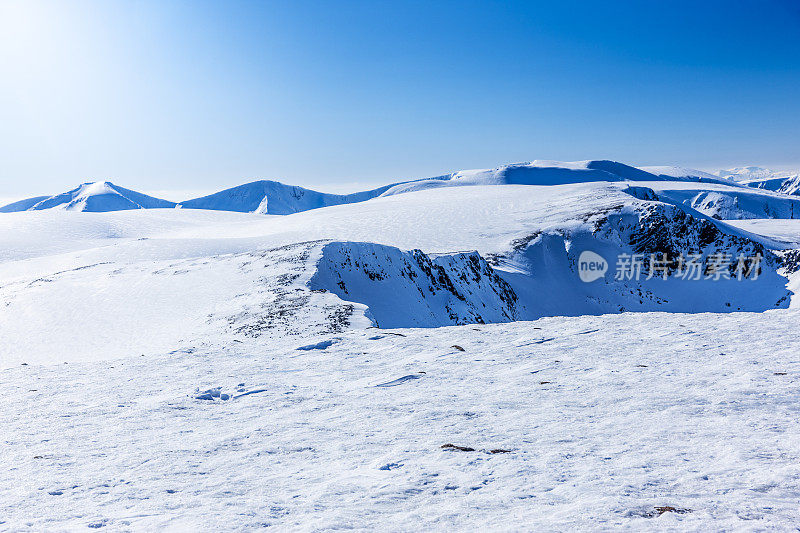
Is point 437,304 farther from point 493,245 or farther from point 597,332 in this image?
point 493,245

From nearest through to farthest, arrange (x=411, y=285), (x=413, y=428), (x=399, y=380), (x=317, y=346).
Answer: (x=413, y=428)
(x=399, y=380)
(x=317, y=346)
(x=411, y=285)

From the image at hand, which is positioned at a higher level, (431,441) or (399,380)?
(431,441)

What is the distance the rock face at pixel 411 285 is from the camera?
112 feet

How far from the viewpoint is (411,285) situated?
4072 cm

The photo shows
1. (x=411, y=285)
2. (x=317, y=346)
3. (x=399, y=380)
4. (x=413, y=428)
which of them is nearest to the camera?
(x=413, y=428)

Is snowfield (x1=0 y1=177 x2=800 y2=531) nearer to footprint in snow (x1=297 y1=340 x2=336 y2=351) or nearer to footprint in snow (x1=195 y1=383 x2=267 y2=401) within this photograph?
footprint in snow (x1=195 y1=383 x2=267 y2=401)

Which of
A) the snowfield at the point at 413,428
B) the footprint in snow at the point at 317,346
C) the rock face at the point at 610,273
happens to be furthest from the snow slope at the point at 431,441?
the rock face at the point at 610,273

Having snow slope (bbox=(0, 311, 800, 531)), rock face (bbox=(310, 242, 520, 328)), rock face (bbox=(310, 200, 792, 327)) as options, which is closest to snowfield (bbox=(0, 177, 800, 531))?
snow slope (bbox=(0, 311, 800, 531))

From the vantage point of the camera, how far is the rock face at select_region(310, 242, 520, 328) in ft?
112

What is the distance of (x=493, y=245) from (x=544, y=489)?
6913cm

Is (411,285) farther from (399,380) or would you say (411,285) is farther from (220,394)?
(220,394)

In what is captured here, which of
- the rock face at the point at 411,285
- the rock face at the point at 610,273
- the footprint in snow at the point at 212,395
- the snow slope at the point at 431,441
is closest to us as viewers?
the snow slope at the point at 431,441

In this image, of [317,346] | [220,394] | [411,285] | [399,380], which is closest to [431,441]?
[399,380]

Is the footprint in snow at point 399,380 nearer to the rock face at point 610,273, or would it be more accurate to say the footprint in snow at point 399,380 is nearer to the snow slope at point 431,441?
the snow slope at point 431,441
